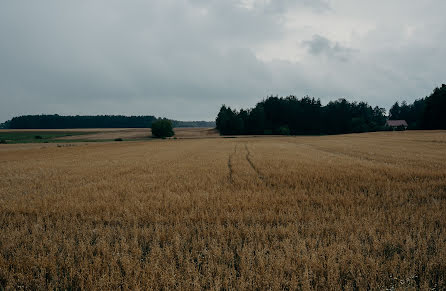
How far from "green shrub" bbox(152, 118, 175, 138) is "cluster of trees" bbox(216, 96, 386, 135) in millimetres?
25103

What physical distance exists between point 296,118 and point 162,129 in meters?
66.6

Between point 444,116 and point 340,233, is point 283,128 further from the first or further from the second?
point 340,233

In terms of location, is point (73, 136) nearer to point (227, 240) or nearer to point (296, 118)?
point (296, 118)

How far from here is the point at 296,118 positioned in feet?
385

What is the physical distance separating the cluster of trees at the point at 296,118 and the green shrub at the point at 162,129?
25.1 meters

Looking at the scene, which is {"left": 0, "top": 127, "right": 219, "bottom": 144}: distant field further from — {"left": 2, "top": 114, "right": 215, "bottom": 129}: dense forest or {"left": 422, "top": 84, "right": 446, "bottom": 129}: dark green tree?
{"left": 422, "top": 84, "right": 446, "bottom": 129}: dark green tree

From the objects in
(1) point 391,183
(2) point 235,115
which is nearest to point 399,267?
(1) point 391,183

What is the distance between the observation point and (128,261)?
155 inches

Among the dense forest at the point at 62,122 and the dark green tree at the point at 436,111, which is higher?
the dense forest at the point at 62,122

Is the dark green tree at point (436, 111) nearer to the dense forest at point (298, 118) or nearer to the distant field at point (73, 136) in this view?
the dense forest at point (298, 118)

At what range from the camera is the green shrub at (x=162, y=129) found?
98.9 meters

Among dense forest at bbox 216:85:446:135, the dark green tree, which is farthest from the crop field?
dense forest at bbox 216:85:446:135

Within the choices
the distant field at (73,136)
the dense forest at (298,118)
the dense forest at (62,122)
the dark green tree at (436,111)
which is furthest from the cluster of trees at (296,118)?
the dense forest at (62,122)

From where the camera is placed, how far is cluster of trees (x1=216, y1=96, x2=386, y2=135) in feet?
355
